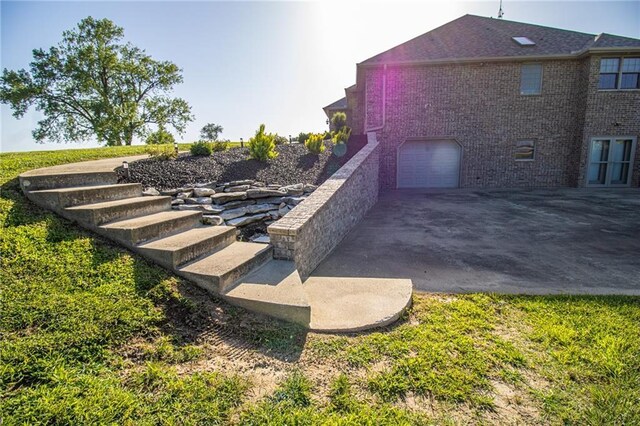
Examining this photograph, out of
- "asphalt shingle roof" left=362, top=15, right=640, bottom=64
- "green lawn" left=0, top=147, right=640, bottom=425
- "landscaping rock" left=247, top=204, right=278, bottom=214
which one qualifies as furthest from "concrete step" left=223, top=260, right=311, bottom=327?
"asphalt shingle roof" left=362, top=15, right=640, bottom=64

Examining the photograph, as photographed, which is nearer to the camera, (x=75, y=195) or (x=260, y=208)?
(x=75, y=195)

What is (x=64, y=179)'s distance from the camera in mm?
4180

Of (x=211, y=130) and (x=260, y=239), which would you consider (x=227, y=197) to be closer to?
A: (x=260, y=239)

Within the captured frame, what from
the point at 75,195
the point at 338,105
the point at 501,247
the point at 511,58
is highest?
→ the point at 338,105

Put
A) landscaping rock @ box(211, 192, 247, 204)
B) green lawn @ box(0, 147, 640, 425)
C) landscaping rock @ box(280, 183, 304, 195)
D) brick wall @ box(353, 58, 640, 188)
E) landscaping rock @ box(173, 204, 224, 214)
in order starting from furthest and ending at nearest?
brick wall @ box(353, 58, 640, 188) < landscaping rock @ box(280, 183, 304, 195) < landscaping rock @ box(211, 192, 247, 204) < landscaping rock @ box(173, 204, 224, 214) < green lawn @ box(0, 147, 640, 425)

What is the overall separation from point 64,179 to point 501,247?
7244 millimetres

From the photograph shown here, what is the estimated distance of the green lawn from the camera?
6.59 ft

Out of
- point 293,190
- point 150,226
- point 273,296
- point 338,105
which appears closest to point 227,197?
point 293,190

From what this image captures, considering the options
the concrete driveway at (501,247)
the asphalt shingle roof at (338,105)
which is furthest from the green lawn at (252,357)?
the asphalt shingle roof at (338,105)

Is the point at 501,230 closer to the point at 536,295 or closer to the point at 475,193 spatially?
the point at 536,295

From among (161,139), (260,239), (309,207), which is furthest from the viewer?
(161,139)

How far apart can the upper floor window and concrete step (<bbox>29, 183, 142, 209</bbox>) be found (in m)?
17.2

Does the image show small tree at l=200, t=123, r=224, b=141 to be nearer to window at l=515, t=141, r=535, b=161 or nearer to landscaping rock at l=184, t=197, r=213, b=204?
window at l=515, t=141, r=535, b=161

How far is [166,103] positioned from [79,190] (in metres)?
26.2
